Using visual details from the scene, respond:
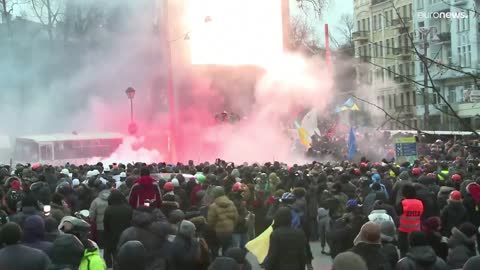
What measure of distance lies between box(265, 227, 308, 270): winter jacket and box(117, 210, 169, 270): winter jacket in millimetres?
1113

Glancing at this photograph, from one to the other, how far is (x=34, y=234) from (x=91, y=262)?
28.3 inches

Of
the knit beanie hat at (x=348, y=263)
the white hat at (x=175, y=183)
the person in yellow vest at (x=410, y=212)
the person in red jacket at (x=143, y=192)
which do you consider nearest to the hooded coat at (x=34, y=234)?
the knit beanie hat at (x=348, y=263)

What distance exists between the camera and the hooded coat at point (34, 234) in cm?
768

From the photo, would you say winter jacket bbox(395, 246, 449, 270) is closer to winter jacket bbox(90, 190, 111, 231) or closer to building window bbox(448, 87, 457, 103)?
winter jacket bbox(90, 190, 111, 231)

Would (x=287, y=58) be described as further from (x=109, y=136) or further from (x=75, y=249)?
(x=75, y=249)

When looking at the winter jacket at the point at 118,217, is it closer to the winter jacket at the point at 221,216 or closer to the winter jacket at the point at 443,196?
the winter jacket at the point at 221,216

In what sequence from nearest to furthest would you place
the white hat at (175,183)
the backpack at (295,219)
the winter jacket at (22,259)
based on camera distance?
the winter jacket at (22,259) < the backpack at (295,219) < the white hat at (175,183)

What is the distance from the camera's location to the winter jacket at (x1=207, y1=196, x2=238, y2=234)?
36.6 feet

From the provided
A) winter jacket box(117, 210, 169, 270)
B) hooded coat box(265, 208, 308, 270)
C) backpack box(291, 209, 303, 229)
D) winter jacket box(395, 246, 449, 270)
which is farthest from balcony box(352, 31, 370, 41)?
winter jacket box(395, 246, 449, 270)

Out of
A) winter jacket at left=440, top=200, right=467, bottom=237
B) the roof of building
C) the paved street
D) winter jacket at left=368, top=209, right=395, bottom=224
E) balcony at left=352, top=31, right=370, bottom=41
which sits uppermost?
balcony at left=352, top=31, right=370, bottom=41

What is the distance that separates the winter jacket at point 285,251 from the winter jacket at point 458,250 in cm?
160

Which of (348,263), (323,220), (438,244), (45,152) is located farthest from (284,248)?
(45,152)

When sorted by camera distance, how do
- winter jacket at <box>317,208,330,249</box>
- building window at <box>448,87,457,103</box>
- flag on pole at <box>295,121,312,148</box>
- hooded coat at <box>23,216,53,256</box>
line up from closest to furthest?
hooded coat at <box>23,216,53,256</box> < winter jacket at <box>317,208,330,249</box> < flag on pole at <box>295,121,312,148</box> < building window at <box>448,87,457,103</box>

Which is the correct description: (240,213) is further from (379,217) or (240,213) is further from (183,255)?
(183,255)
